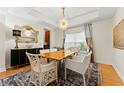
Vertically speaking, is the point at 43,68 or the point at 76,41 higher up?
the point at 76,41

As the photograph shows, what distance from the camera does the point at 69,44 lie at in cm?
570

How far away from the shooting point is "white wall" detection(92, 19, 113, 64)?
4215 mm

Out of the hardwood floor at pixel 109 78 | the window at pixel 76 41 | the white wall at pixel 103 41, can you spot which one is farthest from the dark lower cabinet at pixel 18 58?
the white wall at pixel 103 41

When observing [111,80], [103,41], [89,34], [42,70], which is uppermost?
[89,34]

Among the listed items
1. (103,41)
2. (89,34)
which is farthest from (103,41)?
(89,34)

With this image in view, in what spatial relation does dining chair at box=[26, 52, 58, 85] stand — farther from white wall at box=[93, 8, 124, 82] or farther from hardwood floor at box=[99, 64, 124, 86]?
white wall at box=[93, 8, 124, 82]

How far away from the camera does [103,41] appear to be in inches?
174

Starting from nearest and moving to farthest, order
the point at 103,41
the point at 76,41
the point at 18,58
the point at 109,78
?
the point at 109,78
the point at 18,58
the point at 103,41
the point at 76,41

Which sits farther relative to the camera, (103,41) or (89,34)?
(89,34)

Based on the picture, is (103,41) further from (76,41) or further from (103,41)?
(76,41)
